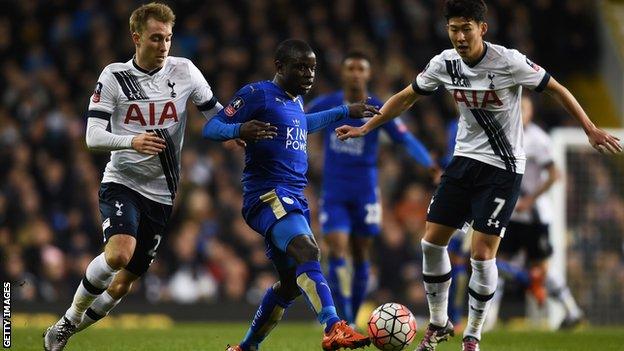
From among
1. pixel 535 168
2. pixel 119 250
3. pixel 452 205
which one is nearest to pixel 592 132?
pixel 452 205

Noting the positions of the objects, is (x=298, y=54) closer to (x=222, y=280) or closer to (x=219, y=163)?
(x=222, y=280)

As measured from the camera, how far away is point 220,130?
7324 millimetres

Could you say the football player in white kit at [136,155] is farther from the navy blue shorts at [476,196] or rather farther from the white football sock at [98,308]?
the navy blue shorts at [476,196]

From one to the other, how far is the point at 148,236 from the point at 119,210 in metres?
0.42

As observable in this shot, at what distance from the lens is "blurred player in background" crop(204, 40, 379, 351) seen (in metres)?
7.36

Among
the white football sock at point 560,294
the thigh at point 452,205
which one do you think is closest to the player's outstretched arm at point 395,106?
the thigh at point 452,205

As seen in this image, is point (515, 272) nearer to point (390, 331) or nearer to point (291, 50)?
point (390, 331)

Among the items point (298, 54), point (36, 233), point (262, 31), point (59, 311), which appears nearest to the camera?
point (298, 54)

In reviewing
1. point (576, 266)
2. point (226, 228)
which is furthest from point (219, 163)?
point (576, 266)

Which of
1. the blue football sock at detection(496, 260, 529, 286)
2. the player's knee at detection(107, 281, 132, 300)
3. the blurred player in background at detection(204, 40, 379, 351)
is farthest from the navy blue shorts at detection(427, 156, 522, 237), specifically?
the blue football sock at detection(496, 260, 529, 286)

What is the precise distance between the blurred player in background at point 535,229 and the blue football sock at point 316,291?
512cm

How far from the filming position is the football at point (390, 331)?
731 centimetres

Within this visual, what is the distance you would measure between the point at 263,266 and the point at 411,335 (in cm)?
880

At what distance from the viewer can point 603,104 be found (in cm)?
2116
